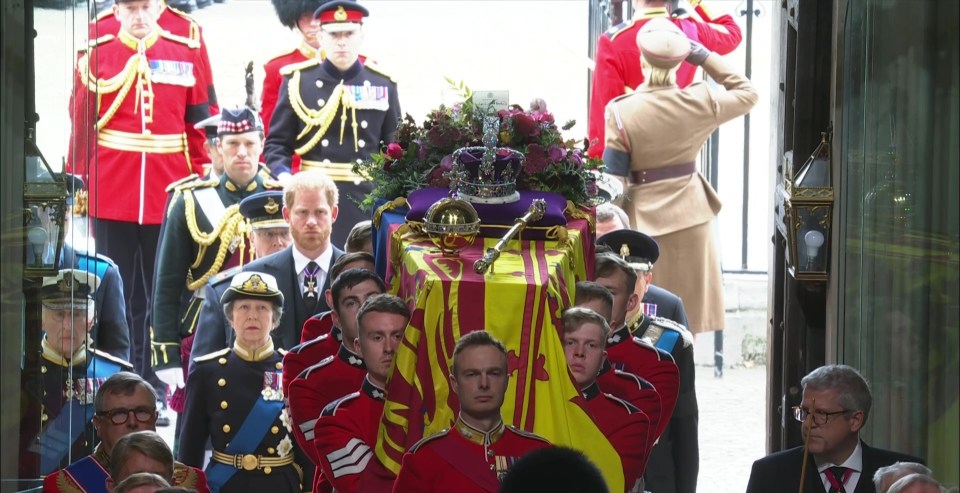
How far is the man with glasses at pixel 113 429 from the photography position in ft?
21.3

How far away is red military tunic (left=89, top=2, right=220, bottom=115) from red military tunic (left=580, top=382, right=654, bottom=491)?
17.8 feet

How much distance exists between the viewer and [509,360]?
6445 millimetres

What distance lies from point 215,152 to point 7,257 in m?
4.21

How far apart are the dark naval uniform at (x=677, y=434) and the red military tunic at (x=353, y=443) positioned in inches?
63.4

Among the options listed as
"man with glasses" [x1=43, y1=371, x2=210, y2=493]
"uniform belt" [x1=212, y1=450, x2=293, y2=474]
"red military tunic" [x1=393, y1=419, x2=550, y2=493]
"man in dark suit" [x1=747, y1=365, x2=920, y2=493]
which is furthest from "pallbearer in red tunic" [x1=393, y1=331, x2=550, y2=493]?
"uniform belt" [x1=212, y1=450, x2=293, y2=474]

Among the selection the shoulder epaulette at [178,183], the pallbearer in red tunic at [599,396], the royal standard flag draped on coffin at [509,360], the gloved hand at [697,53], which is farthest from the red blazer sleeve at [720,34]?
the royal standard flag draped on coffin at [509,360]

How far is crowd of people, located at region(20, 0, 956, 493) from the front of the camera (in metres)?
6.28

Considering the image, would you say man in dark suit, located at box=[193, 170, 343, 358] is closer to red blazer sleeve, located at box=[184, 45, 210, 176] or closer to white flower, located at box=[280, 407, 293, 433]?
white flower, located at box=[280, 407, 293, 433]

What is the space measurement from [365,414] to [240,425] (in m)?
1.81

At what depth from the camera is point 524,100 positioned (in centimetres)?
1443

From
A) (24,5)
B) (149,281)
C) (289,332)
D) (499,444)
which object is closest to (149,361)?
(149,281)

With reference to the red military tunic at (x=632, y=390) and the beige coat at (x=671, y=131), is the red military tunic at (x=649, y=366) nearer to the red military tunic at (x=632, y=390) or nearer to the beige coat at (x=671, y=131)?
the red military tunic at (x=632, y=390)

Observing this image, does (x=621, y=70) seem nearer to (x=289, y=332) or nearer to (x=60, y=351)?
(x=289, y=332)

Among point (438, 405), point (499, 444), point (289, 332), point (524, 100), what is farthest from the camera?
point (524, 100)
